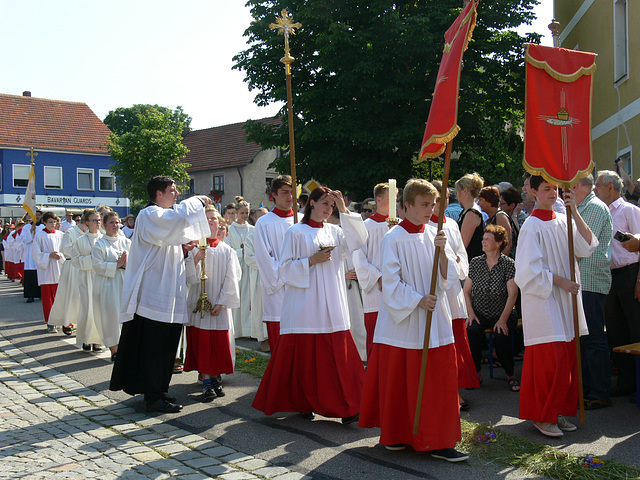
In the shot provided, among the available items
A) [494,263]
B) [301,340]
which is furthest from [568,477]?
[494,263]

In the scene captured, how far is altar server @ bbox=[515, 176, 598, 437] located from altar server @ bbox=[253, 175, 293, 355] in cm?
244

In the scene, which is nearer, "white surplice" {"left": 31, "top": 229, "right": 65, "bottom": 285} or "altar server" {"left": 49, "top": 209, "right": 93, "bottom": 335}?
"altar server" {"left": 49, "top": 209, "right": 93, "bottom": 335}

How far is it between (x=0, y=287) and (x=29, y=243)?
4779 millimetres

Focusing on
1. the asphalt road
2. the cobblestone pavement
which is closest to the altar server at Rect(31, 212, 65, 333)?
the asphalt road

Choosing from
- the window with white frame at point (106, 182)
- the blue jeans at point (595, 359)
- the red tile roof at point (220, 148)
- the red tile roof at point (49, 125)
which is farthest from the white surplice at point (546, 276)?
the window with white frame at point (106, 182)

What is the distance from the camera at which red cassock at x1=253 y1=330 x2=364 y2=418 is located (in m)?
6.15

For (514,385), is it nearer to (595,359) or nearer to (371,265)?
(595,359)

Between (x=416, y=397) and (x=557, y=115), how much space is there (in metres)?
2.54

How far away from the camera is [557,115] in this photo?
226 inches

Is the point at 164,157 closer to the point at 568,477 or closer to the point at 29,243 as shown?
the point at 29,243

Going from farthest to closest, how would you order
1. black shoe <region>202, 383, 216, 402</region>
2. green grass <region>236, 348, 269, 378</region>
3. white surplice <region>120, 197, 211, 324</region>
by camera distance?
green grass <region>236, 348, 269, 378</region> → black shoe <region>202, 383, 216, 402</region> → white surplice <region>120, 197, 211, 324</region>

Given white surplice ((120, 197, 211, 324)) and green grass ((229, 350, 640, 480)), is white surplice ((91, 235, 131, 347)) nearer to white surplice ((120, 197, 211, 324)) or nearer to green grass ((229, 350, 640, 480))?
white surplice ((120, 197, 211, 324))

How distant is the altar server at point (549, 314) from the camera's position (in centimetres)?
561

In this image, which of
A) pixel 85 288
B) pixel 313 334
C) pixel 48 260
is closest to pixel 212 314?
pixel 313 334
